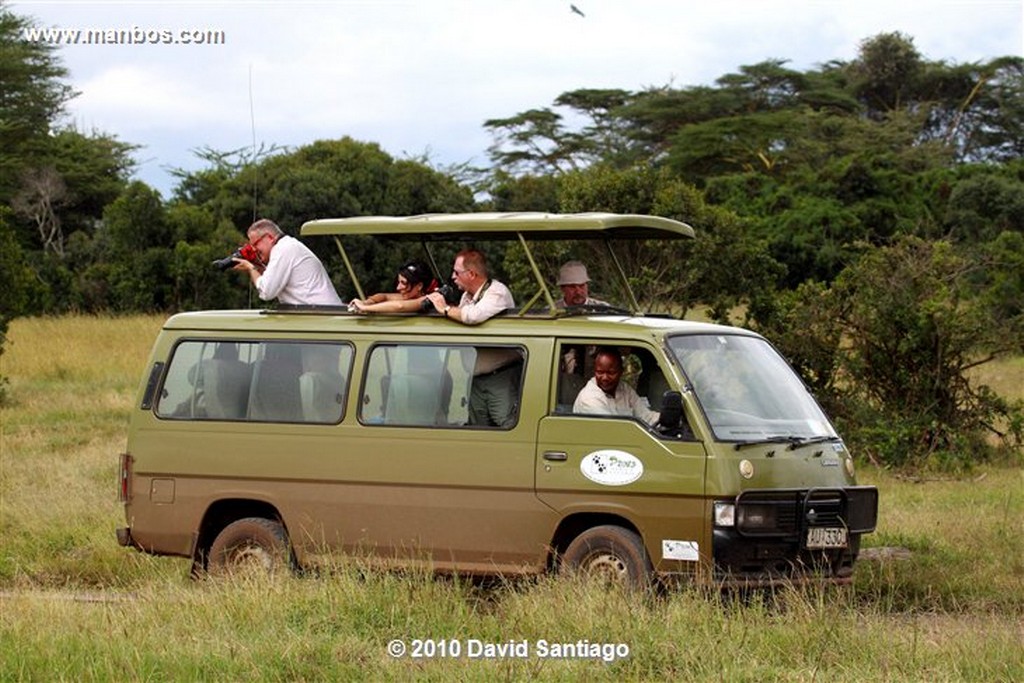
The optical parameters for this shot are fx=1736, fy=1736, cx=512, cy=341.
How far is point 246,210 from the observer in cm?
4497

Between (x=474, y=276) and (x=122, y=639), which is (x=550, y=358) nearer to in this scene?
(x=474, y=276)

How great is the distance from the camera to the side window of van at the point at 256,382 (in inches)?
445

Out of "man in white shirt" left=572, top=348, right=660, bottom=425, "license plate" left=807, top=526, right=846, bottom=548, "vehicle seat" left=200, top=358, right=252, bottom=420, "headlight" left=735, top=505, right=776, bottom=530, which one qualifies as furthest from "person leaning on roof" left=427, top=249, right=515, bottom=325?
"license plate" left=807, top=526, right=846, bottom=548

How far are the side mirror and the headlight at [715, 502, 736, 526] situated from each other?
543 millimetres

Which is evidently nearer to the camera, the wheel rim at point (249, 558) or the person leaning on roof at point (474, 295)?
the person leaning on roof at point (474, 295)

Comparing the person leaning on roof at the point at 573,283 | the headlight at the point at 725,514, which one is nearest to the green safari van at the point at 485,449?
the headlight at the point at 725,514

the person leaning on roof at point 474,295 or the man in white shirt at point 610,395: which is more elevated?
the person leaning on roof at point 474,295

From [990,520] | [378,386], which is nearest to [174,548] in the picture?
[378,386]

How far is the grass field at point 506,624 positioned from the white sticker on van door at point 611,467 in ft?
2.24

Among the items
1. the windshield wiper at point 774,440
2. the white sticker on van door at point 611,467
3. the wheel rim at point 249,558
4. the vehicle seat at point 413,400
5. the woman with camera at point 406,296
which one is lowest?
the wheel rim at point 249,558

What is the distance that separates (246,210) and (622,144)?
21.5m

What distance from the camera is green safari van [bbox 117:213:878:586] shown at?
10062 millimetres

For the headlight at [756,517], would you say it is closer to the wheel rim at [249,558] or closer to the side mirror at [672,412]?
the side mirror at [672,412]

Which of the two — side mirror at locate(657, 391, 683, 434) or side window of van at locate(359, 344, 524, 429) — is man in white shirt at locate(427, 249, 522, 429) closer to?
side window of van at locate(359, 344, 524, 429)
